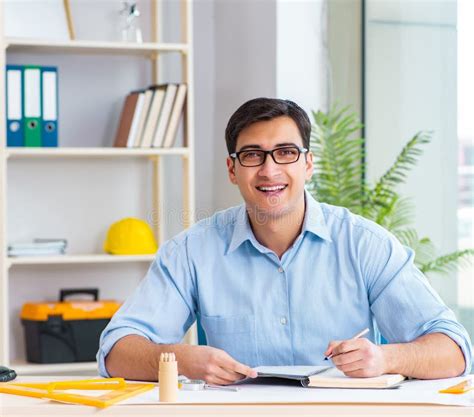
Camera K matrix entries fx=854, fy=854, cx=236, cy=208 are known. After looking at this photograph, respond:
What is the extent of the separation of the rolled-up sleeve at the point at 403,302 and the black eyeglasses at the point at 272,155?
0.27 meters

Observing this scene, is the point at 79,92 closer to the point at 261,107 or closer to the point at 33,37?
the point at 33,37

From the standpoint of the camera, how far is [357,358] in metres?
1.62

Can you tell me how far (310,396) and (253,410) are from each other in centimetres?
14

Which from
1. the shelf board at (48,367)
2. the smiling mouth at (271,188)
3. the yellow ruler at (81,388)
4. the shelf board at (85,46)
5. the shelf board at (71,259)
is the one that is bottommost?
the shelf board at (48,367)

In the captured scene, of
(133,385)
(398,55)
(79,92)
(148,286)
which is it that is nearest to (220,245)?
(148,286)

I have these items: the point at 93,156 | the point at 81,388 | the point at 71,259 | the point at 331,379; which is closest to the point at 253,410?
the point at 331,379

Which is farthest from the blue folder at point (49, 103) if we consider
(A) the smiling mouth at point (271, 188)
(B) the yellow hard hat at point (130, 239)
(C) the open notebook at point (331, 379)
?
(C) the open notebook at point (331, 379)

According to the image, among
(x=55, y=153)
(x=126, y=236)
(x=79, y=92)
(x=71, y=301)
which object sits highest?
(x=79, y=92)

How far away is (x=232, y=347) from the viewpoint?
2.01 metres

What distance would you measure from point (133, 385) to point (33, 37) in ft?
7.53

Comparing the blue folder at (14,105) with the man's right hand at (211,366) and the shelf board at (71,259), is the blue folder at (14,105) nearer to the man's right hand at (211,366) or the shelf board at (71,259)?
the shelf board at (71,259)

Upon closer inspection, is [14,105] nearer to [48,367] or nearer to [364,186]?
A: [48,367]

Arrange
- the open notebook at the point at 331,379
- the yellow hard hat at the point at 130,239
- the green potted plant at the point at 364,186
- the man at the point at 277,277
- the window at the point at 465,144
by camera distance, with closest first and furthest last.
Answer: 1. the open notebook at the point at 331,379
2. the man at the point at 277,277
3. the window at the point at 465,144
4. the green potted plant at the point at 364,186
5. the yellow hard hat at the point at 130,239

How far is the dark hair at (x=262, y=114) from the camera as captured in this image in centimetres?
200
